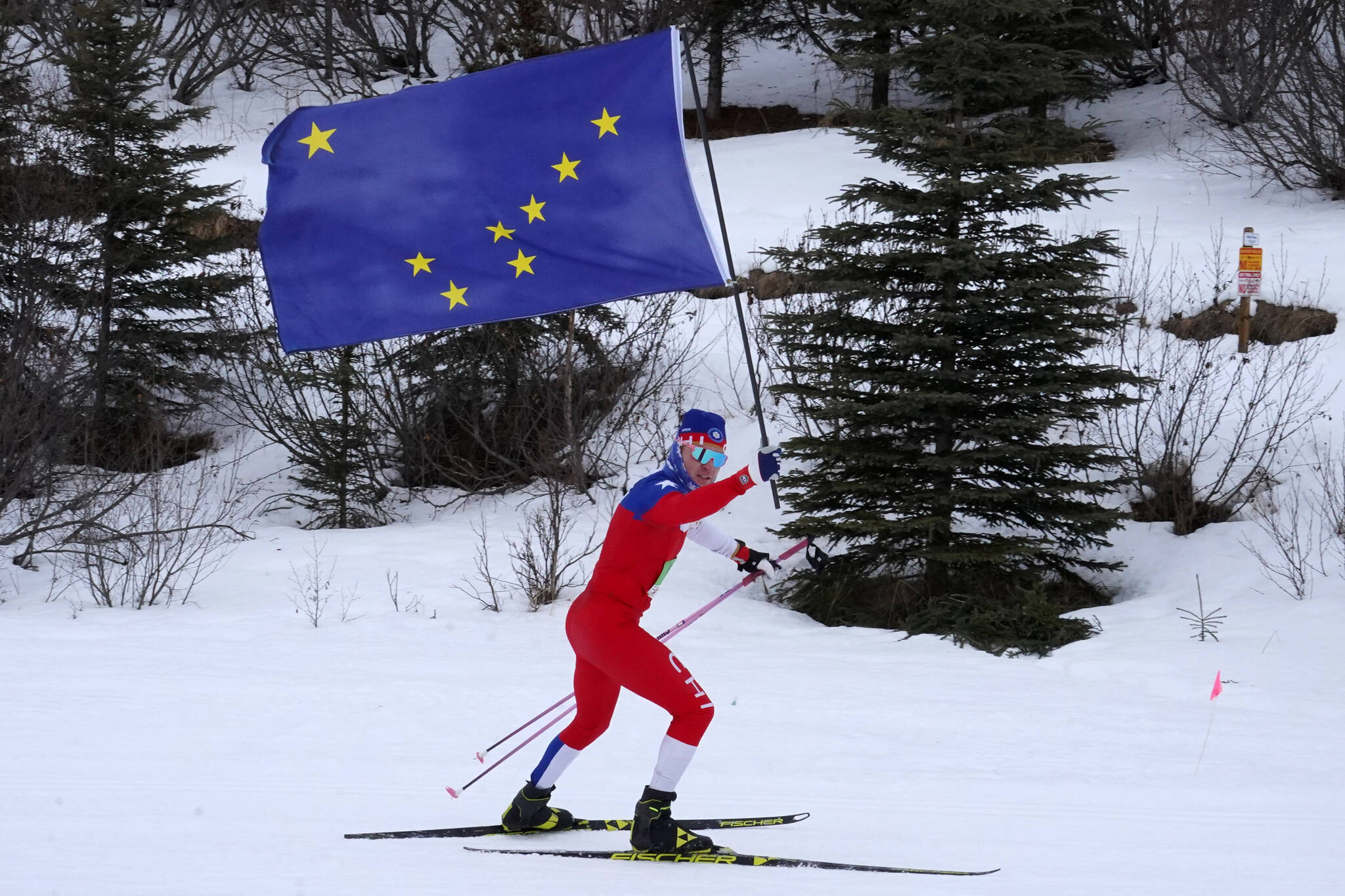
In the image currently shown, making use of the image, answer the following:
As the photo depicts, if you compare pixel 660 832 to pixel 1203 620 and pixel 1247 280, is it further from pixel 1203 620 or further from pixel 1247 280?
pixel 1247 280

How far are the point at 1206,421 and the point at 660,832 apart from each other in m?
9.23

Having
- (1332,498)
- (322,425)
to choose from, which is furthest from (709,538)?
(322,425)

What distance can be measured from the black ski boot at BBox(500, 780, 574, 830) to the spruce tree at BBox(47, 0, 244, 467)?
37.4 ft

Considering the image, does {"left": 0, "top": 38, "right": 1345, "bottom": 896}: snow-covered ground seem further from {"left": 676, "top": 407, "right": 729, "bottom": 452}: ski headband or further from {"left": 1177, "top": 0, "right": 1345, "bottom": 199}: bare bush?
{"left": 1177, "top": 0, "right": 1345, "bottom": 199}: bare bush

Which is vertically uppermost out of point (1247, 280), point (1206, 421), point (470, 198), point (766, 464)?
point (470, 198)

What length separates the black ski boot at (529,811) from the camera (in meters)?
5.29

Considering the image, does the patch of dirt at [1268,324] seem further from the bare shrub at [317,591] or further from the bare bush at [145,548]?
the bare bush at [145,548]

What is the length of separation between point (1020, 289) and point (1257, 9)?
1357 cm

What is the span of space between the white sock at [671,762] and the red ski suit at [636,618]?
0.11 ft

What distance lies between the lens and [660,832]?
4.96 meters

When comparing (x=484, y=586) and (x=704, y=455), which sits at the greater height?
(x=704, y=455)

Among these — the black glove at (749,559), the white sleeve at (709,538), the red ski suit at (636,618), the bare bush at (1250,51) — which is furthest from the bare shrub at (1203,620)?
the bare bush at (1250,51)

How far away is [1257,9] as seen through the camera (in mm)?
19156

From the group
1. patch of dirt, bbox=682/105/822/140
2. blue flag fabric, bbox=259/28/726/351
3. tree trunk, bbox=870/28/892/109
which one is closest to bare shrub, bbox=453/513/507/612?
blue flag fabric, bbox=259/28/726/351
